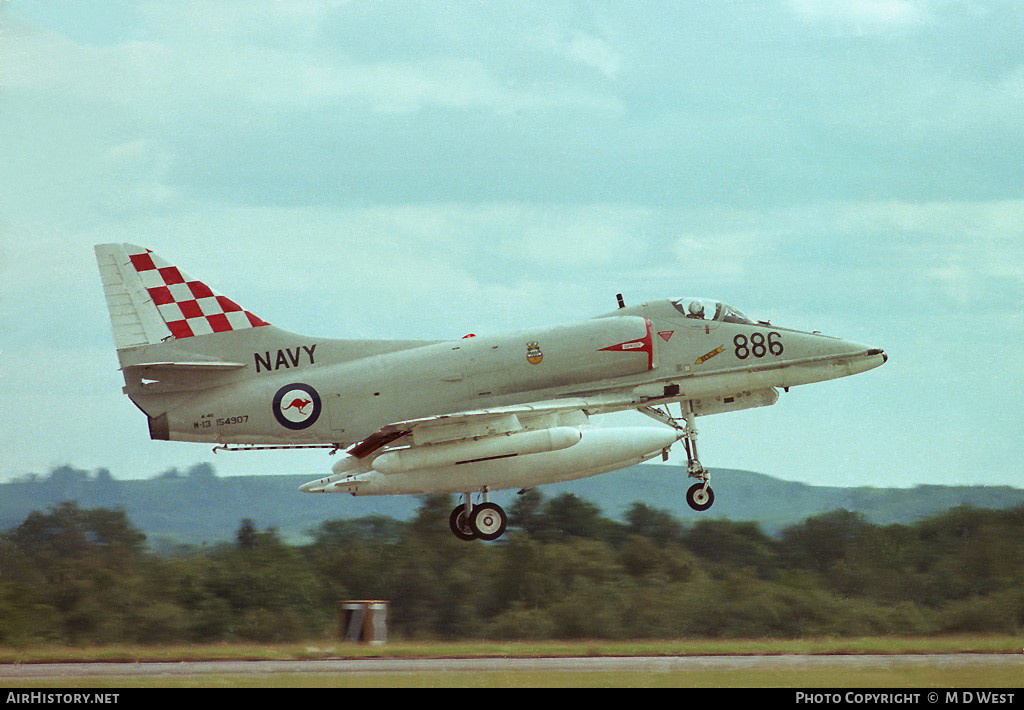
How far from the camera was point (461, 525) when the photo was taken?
2827 cm

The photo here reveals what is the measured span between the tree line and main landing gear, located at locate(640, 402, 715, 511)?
483cm

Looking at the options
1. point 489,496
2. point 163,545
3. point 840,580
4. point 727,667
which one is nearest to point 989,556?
point 840,580

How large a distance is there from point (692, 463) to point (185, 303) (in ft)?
33.0

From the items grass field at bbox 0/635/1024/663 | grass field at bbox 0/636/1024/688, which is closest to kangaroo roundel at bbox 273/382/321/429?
grass field at bbox 0/635/1024/663

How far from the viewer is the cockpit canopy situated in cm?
2847

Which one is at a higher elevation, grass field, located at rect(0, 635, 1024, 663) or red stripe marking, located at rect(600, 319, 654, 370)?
red stripe marking, located at rect(600, 319, 654, 370)

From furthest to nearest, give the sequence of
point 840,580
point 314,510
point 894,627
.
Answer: point 314,510, point 840,580, point 894,627

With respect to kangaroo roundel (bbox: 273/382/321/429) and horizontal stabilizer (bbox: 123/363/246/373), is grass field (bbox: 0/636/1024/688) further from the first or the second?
horizontal stabilizer (bbox: 123/363/246/373)

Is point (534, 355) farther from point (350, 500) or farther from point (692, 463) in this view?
point (350, 500)

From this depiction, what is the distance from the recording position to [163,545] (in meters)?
38.5

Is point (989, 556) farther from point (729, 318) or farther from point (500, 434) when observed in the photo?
point (500, 434)

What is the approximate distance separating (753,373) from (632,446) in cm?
300

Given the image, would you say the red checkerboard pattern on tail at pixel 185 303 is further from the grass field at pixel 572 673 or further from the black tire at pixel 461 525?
the grass field at pixel 572 673

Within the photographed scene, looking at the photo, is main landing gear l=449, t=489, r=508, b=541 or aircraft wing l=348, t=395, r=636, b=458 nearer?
aircraft wing l=348, t=395, r=636, b=458
